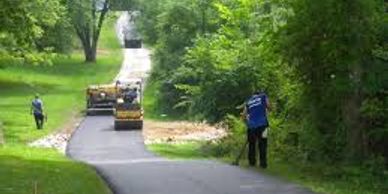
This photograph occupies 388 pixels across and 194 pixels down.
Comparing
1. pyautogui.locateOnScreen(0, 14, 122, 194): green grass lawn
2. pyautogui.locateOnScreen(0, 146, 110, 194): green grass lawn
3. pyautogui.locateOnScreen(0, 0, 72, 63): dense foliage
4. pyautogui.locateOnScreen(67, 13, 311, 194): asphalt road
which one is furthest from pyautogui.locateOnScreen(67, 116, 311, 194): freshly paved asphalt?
pyautogui.locateOnScreen(0, 0, 72, 63): dense foliage

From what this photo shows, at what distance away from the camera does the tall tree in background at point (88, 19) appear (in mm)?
73562

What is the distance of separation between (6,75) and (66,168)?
54.9 m

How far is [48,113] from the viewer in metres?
47.5

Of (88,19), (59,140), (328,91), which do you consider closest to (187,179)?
(328,91)

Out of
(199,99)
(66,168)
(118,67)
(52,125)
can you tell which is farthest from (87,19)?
(66,168)

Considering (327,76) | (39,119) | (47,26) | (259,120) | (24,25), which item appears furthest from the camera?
(47,26)

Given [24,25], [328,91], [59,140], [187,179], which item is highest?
[24,25]

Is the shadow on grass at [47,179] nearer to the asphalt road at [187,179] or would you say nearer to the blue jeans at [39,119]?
the asphalt road at [187,179]

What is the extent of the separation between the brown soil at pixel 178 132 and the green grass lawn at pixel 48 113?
15.6ft

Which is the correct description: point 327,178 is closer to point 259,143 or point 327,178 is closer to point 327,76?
point 259,143

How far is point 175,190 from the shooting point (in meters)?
13.6

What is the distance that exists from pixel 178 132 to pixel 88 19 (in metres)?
38.8

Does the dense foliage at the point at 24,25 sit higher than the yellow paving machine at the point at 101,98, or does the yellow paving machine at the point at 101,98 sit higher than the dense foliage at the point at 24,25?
the dense foliage at the point at 24,25

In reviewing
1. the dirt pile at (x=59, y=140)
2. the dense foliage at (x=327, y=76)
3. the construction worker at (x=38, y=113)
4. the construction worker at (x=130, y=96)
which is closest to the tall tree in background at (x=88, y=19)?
the construction worker at (x=130, y=96)
